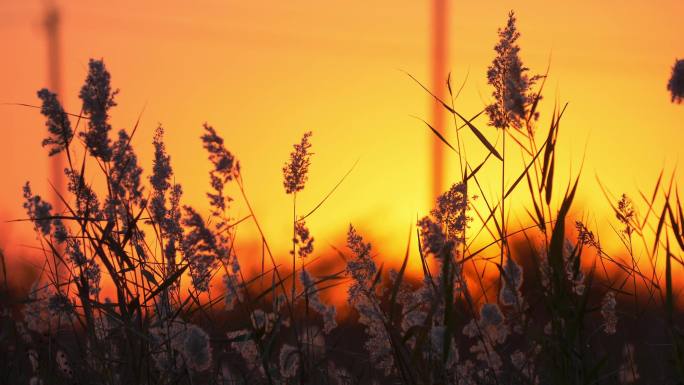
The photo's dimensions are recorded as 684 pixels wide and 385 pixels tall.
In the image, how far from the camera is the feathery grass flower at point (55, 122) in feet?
8.95

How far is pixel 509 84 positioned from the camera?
2.69 meters

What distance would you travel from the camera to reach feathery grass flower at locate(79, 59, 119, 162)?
2607 mm

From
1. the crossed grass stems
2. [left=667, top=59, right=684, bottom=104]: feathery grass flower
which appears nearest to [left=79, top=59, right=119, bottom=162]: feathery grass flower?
the crossed grass stems

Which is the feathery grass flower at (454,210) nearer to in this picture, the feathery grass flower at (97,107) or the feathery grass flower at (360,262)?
the feathery grass flower at (360,262)

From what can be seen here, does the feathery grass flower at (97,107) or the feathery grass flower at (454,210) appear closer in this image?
the feathery grass flower at (97,107)

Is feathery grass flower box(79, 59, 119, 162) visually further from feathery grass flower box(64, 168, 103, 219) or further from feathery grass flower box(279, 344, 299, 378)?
feathery grass flower box(279, 344, 299, 378)

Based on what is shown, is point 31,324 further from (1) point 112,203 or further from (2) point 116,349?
(1) point 112,203

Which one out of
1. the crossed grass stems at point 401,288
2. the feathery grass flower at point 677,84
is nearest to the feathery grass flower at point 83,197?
the crossed grass stems at point 401,288

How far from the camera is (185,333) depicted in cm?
277

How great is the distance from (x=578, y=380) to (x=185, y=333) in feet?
3.26

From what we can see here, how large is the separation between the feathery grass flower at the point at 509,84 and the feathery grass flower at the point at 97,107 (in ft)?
3.23

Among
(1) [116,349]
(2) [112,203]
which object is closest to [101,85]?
(2) [112,203]

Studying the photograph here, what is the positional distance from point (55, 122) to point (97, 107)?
0.19 m

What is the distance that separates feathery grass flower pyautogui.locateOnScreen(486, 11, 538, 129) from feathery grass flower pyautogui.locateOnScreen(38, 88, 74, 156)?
110 centimetres
